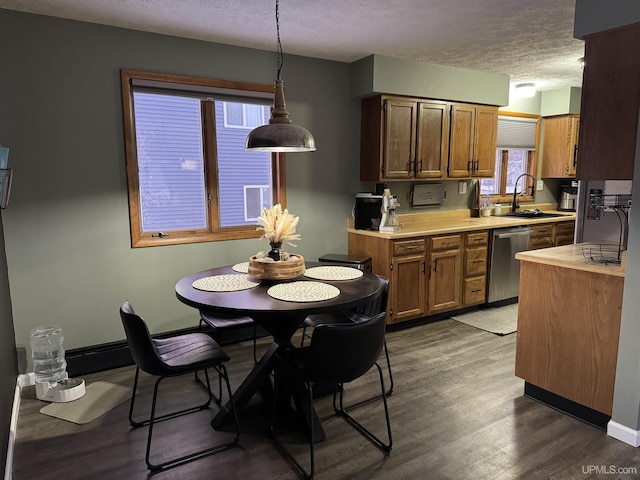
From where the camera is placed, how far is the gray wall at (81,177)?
2.89m

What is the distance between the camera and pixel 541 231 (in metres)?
4.90

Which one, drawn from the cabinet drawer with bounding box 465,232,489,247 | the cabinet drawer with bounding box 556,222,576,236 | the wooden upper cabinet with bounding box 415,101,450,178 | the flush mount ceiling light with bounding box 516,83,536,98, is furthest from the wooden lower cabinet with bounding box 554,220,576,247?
the wooden upper cabinet with bounding box 415,101,450,178

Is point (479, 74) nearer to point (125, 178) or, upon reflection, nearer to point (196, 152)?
point (196, 152)

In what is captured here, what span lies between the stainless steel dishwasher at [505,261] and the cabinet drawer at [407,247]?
95 cm

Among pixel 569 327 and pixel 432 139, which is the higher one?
pixel 432 139

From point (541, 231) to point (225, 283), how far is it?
12.5 ft

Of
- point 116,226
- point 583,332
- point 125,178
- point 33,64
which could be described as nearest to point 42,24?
point 33,64

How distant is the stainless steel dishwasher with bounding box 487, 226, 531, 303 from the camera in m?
4.52

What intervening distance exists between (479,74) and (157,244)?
138 inches

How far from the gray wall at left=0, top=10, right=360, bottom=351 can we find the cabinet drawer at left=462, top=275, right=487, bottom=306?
2.28 metres

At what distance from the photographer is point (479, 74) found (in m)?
4.54

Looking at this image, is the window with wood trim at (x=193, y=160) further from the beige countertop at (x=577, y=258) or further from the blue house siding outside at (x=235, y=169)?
the beige countertop at (x=577, y=258)

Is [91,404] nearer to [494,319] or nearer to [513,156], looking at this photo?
[494,319]

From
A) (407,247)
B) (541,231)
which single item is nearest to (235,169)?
(407,247)
